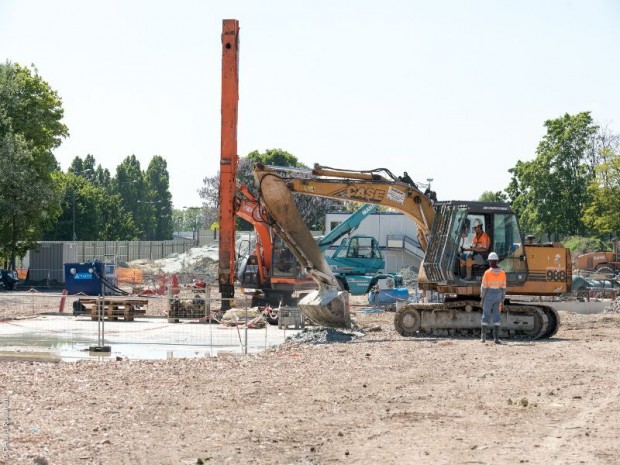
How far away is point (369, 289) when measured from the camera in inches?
1528

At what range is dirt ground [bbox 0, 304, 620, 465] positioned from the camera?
31.9 feet

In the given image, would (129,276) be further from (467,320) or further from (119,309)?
(467,320)

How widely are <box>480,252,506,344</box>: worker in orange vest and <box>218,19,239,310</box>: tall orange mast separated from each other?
35.9 feet

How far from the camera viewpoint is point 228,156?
30.5 meters

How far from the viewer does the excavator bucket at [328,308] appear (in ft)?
72.8

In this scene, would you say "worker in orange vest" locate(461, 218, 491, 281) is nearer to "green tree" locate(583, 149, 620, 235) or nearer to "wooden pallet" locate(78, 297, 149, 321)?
"wooden pallet" locate(78, 297, 149, 321)

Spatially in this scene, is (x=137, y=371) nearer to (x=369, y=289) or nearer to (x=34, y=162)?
(x=369, y=289)

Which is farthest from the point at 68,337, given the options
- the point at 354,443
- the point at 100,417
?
the point at 354,443

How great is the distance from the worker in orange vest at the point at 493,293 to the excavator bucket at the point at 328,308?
3.28 m

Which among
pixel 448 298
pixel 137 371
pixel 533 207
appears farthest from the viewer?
pixel 533 207

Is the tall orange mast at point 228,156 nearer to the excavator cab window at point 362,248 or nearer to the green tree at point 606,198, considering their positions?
the excavator cab window at point 362,248

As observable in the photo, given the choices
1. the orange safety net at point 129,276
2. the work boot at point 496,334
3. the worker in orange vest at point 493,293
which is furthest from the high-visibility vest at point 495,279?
the orange safety net at point 129,276

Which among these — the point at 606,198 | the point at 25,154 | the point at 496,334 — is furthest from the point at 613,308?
the point at 606,198

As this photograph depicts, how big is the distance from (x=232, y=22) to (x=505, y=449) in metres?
22.8
